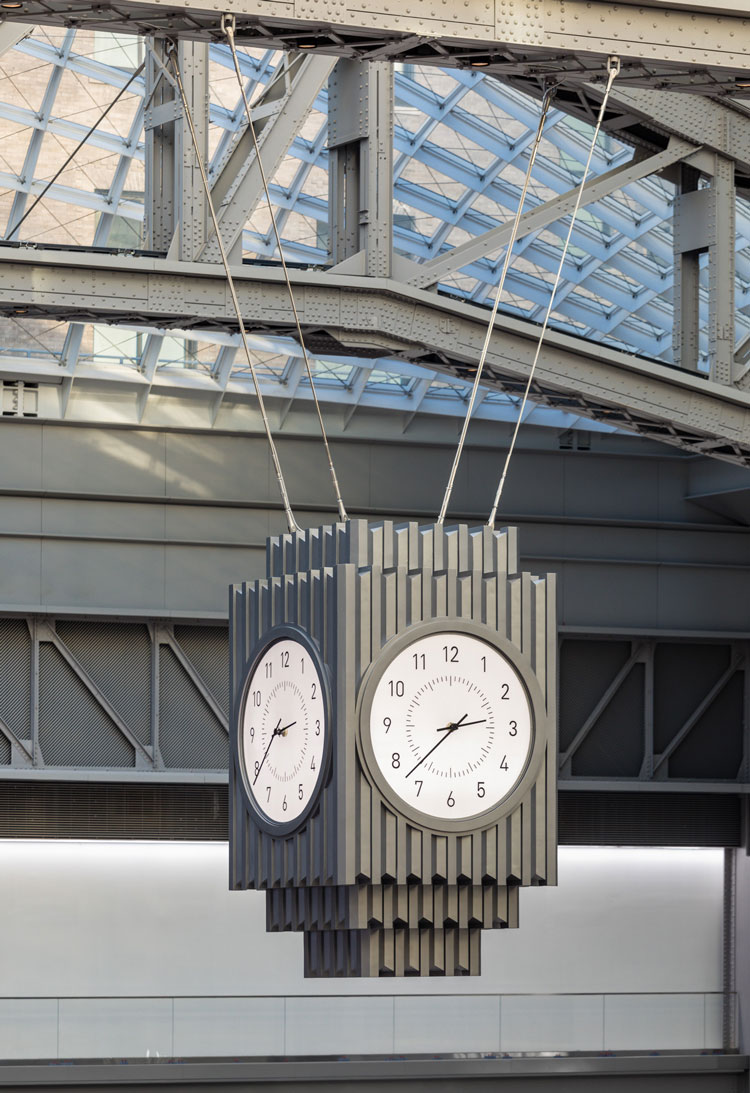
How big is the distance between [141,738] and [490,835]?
21838mm

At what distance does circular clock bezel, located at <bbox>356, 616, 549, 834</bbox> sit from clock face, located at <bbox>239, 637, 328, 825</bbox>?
12.7 inches

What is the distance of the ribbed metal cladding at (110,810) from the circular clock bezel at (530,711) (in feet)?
72.7

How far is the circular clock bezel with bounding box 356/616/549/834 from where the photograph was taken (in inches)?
480

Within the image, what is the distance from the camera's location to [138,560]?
110 ft

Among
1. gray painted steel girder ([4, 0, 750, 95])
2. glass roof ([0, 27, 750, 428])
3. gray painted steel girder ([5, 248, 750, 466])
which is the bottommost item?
gray painted steel girder ([5, 248, 750, 466])

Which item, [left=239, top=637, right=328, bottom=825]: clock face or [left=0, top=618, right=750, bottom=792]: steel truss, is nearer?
[left=239, top=637, right=328, bottom=825]: clock face

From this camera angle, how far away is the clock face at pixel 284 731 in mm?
12539

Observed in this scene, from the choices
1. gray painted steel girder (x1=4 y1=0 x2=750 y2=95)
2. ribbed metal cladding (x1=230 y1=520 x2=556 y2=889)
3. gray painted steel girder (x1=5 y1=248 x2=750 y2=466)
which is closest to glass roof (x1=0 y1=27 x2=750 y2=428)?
gray painted steel girder (x1=5 y1=248 x2=750 y2=466)

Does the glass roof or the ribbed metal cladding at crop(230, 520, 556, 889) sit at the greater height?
the glass roof

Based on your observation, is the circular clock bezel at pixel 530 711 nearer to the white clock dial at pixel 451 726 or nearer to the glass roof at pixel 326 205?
the white clock dial at pixel 451 726

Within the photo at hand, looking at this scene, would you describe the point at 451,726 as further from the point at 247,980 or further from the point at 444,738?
the point at 247,980

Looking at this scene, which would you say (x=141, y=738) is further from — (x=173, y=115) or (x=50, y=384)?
(x=173, y=115)

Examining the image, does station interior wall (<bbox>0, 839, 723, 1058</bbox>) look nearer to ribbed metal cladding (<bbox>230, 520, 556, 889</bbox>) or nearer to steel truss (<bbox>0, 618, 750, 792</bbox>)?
steel truss (<bbox>0, 618, 750, 792</bbox>)

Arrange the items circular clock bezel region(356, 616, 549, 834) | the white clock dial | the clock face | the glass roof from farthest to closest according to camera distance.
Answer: the glass roof
the clock face
the white clock dial
circular clock bezel region(356, 616, 549, 834)
